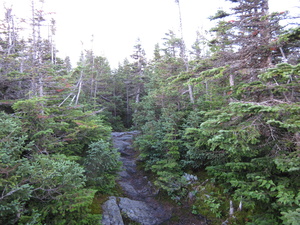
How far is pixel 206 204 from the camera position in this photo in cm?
902

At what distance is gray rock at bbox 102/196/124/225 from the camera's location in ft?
25.6

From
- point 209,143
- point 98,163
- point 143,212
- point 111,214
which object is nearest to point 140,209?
point 143,212

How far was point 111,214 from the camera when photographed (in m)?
8.14

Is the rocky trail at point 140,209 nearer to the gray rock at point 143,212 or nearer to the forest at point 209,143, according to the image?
the gray rock at point 143,212

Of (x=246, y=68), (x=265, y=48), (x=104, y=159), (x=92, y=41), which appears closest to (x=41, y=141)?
(x=104, y=159)

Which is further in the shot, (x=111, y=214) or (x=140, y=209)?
(x=140, y=209)

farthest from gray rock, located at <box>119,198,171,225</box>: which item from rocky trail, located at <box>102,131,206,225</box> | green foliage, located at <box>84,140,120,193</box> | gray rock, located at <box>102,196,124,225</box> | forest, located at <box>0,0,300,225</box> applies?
green foliage, located at <box>84,140,120,193</box>

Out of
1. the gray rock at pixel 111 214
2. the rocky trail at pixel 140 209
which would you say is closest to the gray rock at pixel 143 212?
the rocky trail at pixel 140 209

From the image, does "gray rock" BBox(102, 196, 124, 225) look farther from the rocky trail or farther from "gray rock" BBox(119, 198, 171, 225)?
"gray rock" BBox(119, 198, 171, 225)

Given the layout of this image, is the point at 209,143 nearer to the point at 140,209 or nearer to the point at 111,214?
the point at 111,214

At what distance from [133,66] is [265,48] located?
2403 centimetres

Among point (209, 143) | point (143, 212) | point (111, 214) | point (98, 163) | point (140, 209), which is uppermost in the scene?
point (209, 143)

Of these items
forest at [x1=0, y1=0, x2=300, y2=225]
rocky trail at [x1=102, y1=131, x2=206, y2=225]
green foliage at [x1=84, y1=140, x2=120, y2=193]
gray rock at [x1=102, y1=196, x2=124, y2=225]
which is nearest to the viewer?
forest at [x1=0, y1=0, x2=300, y2=225]

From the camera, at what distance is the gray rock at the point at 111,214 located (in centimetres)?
780
